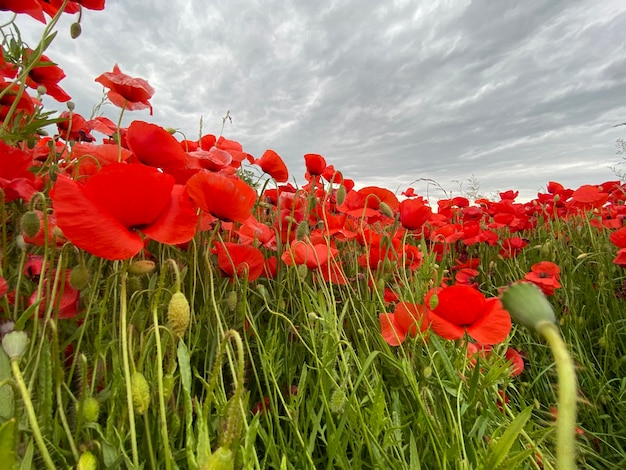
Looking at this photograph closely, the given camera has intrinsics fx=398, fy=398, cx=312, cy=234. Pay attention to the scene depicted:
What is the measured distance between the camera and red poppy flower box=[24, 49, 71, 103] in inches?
50.5

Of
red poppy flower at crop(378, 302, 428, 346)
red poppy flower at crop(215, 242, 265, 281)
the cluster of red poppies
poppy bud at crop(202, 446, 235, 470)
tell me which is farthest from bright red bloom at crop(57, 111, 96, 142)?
poppy bud at crop(202, 446, 235, 470)

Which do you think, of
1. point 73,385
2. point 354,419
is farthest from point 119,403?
point 354,419

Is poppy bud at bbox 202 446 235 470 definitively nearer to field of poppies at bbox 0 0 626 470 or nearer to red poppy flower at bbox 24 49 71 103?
field of poppies at bbox 0 0 626 470

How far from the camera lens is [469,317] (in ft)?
3.12

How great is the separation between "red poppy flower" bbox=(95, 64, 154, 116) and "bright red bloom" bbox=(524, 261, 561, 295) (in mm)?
1764

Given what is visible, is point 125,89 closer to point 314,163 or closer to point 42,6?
point 42,6

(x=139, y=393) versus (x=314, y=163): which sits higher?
(x=314, y=163)

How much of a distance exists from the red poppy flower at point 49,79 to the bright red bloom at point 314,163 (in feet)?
2.84

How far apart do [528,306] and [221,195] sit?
58 centimetres

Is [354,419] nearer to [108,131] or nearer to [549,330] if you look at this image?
[549,330]

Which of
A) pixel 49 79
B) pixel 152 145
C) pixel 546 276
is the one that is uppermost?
pixel 49 79

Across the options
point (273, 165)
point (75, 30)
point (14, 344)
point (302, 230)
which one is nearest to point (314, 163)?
point (273, 165)

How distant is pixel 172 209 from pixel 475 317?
730mm

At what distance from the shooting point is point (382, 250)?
1.44m
